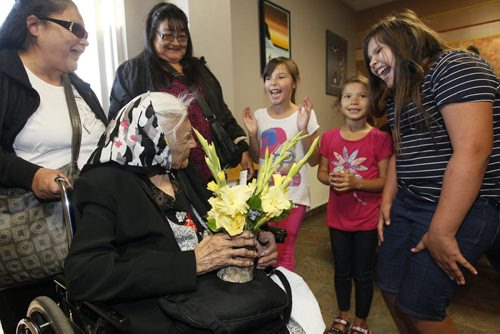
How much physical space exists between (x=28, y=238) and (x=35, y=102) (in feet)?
A: 1.57

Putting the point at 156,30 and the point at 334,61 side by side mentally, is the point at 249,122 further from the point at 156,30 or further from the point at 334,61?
the point at 334,61

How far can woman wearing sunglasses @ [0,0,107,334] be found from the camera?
3.60 ft

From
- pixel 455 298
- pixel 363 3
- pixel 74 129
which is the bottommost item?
pixel 455 298

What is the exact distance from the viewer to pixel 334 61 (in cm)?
460

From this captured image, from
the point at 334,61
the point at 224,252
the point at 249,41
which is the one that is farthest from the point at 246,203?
the point at 334,61

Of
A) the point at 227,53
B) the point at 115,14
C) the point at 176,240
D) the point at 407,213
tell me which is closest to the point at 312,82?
the point at 227,53

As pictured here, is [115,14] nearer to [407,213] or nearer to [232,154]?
[232,154]

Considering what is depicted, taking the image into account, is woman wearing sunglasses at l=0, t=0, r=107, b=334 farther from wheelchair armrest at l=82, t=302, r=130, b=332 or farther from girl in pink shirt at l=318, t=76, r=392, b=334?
girl in pink shirt at l=318, t=76, r=392, b=334

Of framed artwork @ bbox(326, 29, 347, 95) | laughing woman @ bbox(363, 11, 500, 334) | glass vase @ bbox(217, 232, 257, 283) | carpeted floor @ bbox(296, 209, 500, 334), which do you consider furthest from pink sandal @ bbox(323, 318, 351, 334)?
framed artwork @ bbox(326, 29, 347, 95)

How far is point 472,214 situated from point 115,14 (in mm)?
2105

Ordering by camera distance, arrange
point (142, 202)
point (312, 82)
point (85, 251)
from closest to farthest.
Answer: point (85, 251) < point (142, 202) < point (312, 82)

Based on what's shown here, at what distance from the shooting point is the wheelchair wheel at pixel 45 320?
3.06 feet

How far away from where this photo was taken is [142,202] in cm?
98

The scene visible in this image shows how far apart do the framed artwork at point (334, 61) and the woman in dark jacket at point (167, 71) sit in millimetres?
3115
